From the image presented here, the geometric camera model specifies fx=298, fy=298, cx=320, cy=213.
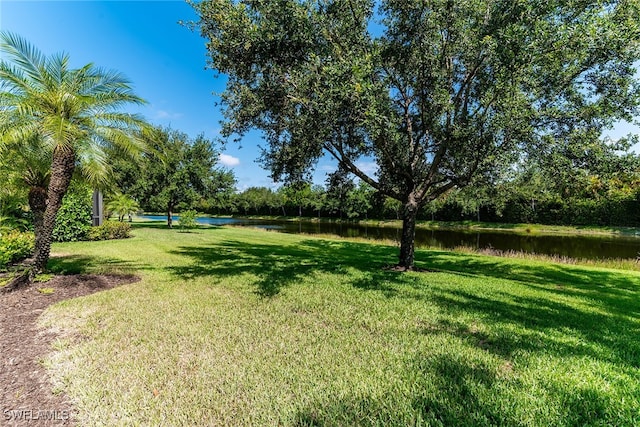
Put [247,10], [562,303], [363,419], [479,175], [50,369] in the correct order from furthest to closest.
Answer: [479,175] < [247,10] < [562,303] < [50,369] < [363,419]

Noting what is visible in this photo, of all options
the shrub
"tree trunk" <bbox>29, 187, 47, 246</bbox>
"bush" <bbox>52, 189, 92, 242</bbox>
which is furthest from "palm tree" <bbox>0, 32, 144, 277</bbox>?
the shrub

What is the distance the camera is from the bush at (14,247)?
8.85m

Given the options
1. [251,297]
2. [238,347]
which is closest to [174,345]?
[238,347]

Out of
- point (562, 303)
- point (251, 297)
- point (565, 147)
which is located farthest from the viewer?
point (565, 147)

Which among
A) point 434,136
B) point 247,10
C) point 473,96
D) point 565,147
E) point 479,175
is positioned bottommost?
point 479,175

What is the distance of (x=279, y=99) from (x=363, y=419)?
8.40m

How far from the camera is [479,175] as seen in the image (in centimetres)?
924

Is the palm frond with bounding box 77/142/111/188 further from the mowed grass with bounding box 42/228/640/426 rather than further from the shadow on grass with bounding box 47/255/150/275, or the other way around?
the mowed grass with bounding box 42/228/640/426

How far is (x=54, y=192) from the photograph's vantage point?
754 centimetres

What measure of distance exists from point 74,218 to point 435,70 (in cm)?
1805

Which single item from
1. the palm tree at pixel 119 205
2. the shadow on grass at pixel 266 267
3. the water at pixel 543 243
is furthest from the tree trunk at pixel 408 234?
the palm tree at pixel 119 205

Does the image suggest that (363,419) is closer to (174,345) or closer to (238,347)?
(238,347)

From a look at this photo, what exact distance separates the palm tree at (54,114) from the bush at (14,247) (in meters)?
2.36

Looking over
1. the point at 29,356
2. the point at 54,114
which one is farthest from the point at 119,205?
the point at 29,356
